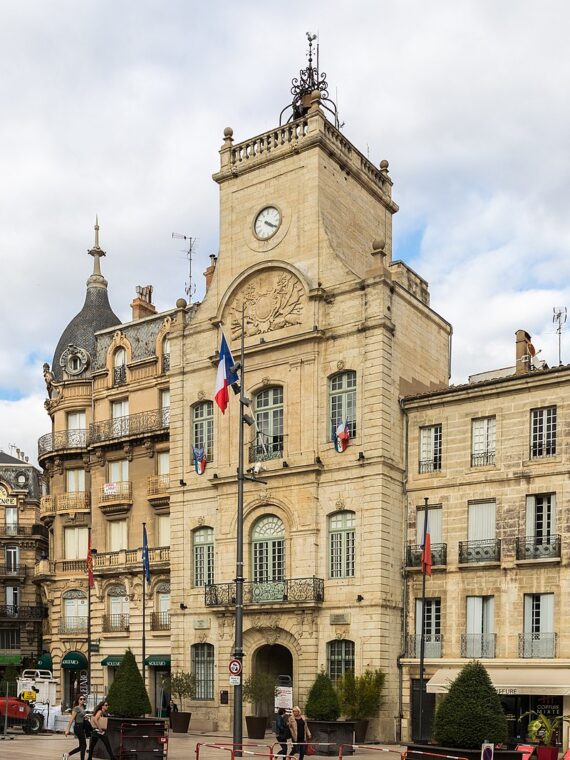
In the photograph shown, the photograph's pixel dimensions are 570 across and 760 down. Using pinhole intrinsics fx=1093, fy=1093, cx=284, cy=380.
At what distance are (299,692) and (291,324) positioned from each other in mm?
13160

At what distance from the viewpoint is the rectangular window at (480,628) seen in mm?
35531

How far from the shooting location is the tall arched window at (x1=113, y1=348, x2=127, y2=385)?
5172cm

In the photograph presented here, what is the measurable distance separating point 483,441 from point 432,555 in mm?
4299

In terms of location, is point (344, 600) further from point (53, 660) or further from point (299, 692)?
point (53, 660)

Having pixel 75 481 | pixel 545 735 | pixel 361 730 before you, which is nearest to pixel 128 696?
pixel 361 730

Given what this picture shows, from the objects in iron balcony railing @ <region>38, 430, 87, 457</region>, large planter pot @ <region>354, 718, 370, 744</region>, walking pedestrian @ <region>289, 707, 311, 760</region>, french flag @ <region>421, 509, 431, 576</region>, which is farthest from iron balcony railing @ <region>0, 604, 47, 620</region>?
walking pedestrian @ <region>289, 707, 311, 760</region>

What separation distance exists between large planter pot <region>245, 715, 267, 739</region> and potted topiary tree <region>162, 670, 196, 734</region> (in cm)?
263

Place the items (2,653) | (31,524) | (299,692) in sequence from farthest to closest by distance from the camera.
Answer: (31,524) < (2,653) < (299,692)

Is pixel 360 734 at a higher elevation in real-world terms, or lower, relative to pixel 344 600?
lower

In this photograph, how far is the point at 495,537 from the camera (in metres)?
36.2

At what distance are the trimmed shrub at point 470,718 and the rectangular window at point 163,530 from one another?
26.6 m

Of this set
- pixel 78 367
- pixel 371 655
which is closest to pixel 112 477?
pixel 78 367

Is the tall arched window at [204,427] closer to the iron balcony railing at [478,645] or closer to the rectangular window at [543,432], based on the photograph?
the iron balcony railing at [478,645]

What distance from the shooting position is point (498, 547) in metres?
35.9
